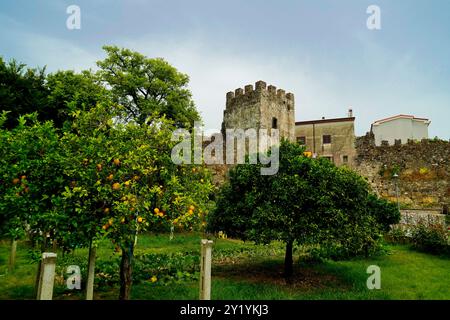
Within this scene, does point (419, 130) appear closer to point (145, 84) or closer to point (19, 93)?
point (145, 84)

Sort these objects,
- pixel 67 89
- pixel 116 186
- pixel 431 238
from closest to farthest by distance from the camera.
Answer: pixel 116 186
pixel 431 238
pixel 67 89

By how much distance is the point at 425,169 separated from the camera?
114 ft

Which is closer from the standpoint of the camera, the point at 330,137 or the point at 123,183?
the point at 123,183

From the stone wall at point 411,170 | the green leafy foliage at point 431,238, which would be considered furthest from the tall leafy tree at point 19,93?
the stone wall at point 411,170

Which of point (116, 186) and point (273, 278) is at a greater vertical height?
point (116, 186)

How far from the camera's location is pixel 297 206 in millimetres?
11312

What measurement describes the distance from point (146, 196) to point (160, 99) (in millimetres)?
30326

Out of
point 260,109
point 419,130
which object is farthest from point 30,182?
point 419,130

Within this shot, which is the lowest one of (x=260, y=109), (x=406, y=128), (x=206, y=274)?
(x=206, y=274)

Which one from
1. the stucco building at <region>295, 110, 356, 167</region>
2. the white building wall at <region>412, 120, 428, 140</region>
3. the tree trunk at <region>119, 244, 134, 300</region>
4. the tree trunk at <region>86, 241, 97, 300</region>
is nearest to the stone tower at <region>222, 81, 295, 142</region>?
the stucco building at <region>295, 110, 356, 167</region>

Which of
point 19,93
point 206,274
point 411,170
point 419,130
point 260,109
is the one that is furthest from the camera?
point 419,130

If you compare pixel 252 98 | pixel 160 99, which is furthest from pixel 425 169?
pixel 160 99

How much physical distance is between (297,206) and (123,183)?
20.5 ft

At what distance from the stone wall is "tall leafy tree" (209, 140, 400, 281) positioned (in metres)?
23.8
